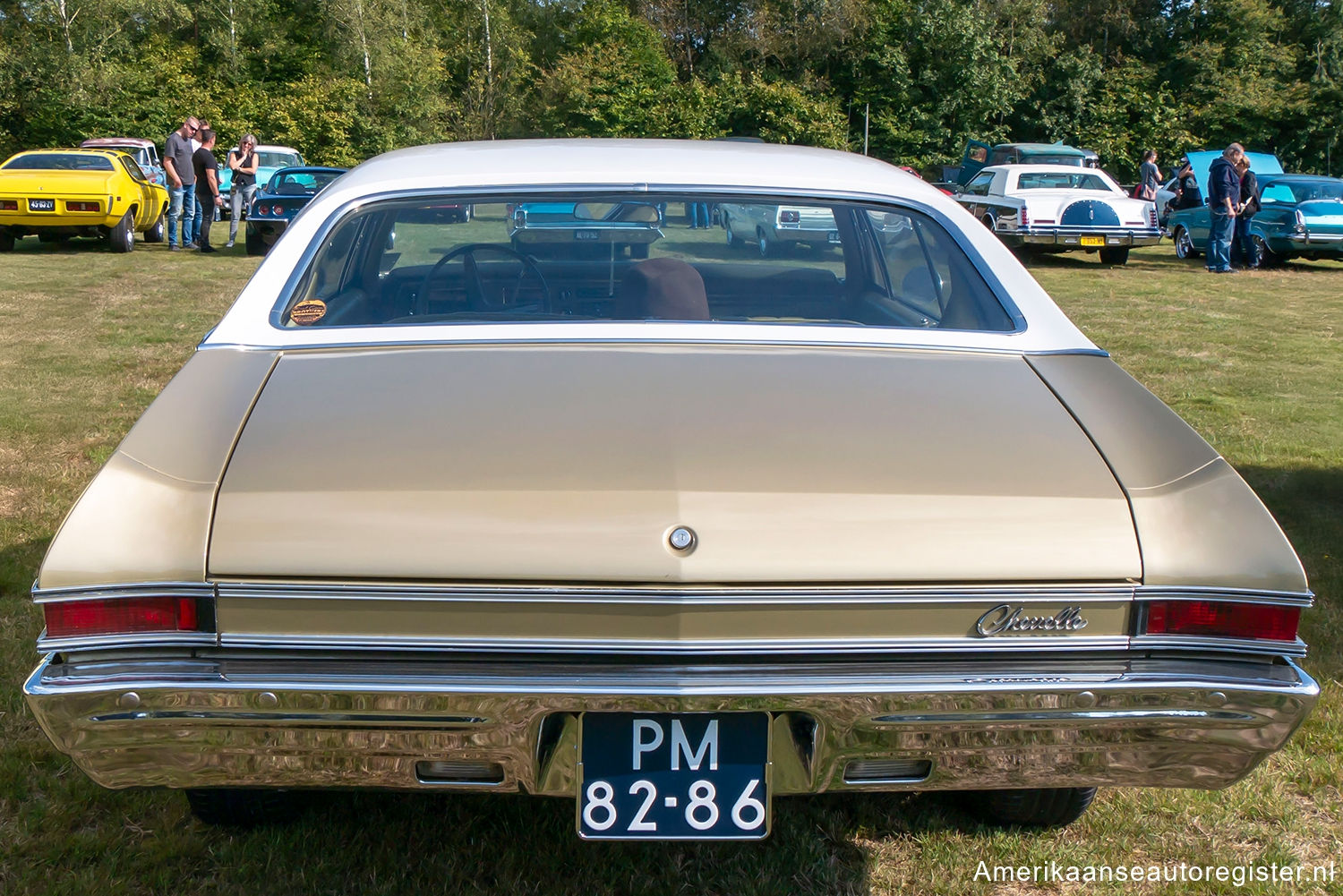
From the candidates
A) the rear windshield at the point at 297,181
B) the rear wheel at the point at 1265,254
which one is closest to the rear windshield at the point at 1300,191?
the rear wheel at the point at 1265,254

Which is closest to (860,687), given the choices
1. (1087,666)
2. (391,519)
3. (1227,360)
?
(1087,666)

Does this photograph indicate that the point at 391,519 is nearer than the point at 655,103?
Yes

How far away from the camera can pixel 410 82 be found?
37.4 metres

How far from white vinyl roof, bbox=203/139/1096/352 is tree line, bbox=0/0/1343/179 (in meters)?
28.7

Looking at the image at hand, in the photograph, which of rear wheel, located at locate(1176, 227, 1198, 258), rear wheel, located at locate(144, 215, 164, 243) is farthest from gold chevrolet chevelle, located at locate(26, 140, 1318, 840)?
rear wheel, located at locate(1176, 227, 1198, 258)

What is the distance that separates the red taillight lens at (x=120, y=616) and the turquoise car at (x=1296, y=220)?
15507mm

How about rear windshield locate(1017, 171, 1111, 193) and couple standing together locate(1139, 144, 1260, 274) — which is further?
rear windshield locate(1017, 171, 1111, 193)

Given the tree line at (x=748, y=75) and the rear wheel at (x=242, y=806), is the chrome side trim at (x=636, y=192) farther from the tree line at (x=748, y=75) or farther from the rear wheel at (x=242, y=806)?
the tree line at (x=748, y=75)

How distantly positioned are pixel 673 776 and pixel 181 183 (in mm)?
14751

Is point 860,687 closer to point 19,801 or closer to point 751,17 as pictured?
point 19,801

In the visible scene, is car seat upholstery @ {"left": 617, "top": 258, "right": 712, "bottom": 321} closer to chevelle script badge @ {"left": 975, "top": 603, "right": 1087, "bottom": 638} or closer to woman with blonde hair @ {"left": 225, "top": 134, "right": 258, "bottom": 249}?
chevelle script badge @ {"left": 975, "top": 603, "right": 1087, "bottom": 638}

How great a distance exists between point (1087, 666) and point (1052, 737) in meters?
0.12

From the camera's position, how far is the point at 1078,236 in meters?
14.8

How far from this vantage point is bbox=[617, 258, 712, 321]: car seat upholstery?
258cm
